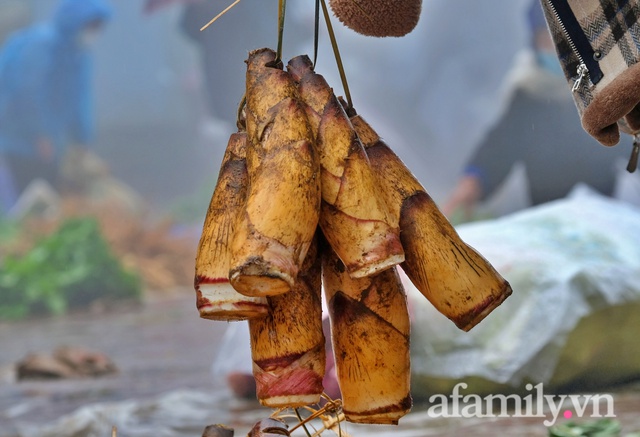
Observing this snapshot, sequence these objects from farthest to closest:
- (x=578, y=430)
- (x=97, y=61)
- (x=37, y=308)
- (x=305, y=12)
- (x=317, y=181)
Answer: (x=97, y=61) → (x=37, y=308) → (x=305, y=12) → (x=578, y=430) → (x=317, y=181)

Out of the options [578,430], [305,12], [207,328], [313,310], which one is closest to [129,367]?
[207,328]

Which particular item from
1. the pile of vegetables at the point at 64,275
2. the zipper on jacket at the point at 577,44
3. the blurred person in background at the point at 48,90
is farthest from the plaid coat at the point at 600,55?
the blurred person in background at the point at 48,90

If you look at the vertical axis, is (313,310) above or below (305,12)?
below

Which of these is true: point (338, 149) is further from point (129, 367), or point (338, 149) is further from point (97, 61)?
point (97, 61)

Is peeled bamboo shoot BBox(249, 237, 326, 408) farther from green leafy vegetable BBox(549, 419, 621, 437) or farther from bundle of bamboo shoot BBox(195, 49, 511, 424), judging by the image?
green leafy vegetable BBox(549, 419, 621, 437)

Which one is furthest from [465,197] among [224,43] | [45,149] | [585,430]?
[45,149]

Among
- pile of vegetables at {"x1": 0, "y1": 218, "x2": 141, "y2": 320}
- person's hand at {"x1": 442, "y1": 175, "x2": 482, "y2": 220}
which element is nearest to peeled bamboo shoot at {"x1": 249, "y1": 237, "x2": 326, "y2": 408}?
person's hand at {"x1": 442, "y1": 175, "x2": 482, "y2": 220}

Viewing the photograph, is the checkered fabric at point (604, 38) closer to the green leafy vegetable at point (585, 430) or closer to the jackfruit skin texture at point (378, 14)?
the jackfruit skin texture at point (378, 14)
